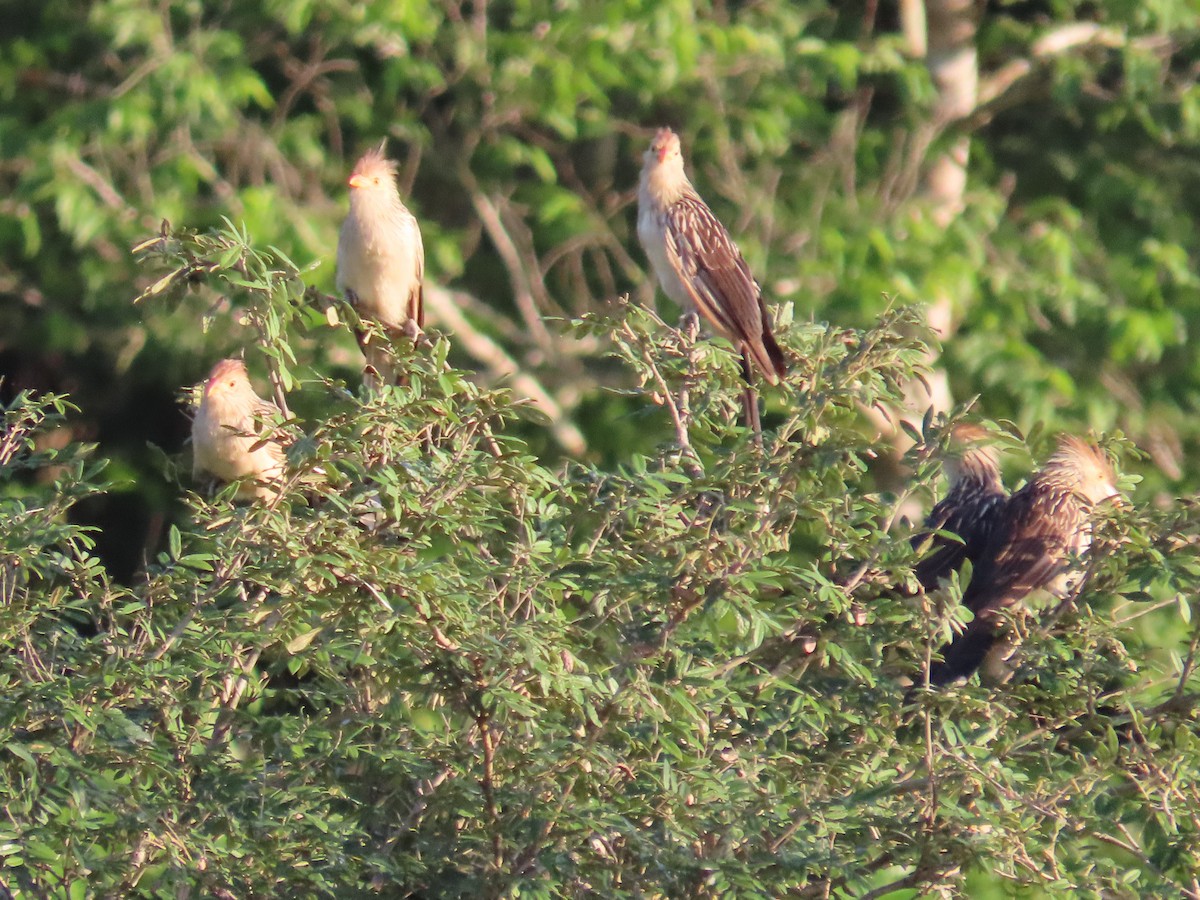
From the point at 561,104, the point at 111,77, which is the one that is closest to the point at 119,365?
the point at 111,77

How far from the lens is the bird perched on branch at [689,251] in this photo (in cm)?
532

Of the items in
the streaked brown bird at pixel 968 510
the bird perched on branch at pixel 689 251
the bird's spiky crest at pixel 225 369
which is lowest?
the streaked brown bird at pixel 968 510

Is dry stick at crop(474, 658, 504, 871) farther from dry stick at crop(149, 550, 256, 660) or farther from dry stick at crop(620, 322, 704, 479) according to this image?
dry stick at crop(620, 322, 704, 479)

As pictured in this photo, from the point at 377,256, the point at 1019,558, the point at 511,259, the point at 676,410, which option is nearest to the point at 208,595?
the point at 676,410

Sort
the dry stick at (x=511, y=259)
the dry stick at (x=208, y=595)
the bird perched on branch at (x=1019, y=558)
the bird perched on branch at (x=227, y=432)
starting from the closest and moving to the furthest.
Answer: the dry stick at (x=208, y=595) < the bird perched on branch at (x=1019, y=558) < the bird perched on branch at (x=227, y=432) < the dry stick at (x=511, y=259)

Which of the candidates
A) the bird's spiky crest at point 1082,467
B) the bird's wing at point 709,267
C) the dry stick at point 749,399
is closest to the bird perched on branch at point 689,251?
the bird's wing at point 709,267

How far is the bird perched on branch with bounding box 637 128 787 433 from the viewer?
17.5 feet

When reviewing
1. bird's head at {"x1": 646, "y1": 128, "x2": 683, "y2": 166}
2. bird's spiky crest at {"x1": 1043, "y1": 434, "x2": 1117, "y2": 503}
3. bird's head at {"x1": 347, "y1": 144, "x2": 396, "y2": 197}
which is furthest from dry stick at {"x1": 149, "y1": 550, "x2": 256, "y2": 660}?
bird's head at {"x1": 646, "y1": 128, "x2": 683, "y2": 166}

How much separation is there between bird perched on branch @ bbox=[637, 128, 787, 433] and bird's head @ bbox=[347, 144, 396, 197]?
3.00 ft

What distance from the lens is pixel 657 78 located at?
7090 mm

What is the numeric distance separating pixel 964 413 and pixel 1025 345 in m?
4.64

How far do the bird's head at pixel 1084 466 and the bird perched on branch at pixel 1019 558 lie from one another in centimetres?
12

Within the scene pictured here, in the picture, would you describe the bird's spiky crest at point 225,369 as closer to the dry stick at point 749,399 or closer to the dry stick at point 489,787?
the dry stick at point 749,399

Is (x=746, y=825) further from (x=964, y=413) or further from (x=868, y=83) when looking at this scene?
(x=868, y=83)
